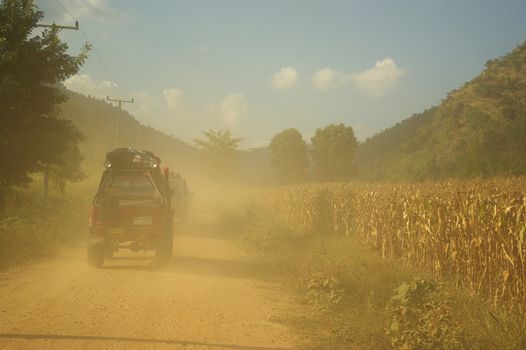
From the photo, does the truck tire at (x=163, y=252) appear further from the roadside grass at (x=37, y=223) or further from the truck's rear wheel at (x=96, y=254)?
the roadside grass at (x=37, y=223)

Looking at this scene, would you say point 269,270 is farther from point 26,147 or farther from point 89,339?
point 26,147

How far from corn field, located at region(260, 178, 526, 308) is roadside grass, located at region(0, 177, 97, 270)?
946 centimetres

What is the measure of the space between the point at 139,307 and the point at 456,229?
618 cm

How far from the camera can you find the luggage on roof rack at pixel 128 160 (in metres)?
12.7

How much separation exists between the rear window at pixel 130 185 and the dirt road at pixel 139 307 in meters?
1.96

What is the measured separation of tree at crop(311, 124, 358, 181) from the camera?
71125mm

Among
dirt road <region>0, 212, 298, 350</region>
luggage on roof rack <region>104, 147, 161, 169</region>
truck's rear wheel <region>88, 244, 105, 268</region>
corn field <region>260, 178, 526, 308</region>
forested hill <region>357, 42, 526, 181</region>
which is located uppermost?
forested hill <region>357, 42, 526, 181</region>

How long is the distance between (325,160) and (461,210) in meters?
64.2

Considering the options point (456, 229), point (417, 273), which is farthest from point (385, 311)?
point (417, 273)

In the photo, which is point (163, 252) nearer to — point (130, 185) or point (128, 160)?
point (130, 185)

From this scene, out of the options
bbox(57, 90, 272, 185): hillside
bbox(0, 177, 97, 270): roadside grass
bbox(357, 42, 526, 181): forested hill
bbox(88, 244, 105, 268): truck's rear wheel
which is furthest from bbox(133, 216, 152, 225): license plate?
bbox(57, 90, 272, 185): hillside

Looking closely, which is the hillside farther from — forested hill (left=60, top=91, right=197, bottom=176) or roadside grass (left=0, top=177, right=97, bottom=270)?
roadside grass (left=0, top=177, right=97, bottom=270)

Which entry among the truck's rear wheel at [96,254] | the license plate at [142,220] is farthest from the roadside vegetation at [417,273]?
the truck's rear wheel at [96,254]

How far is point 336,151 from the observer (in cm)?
7162
